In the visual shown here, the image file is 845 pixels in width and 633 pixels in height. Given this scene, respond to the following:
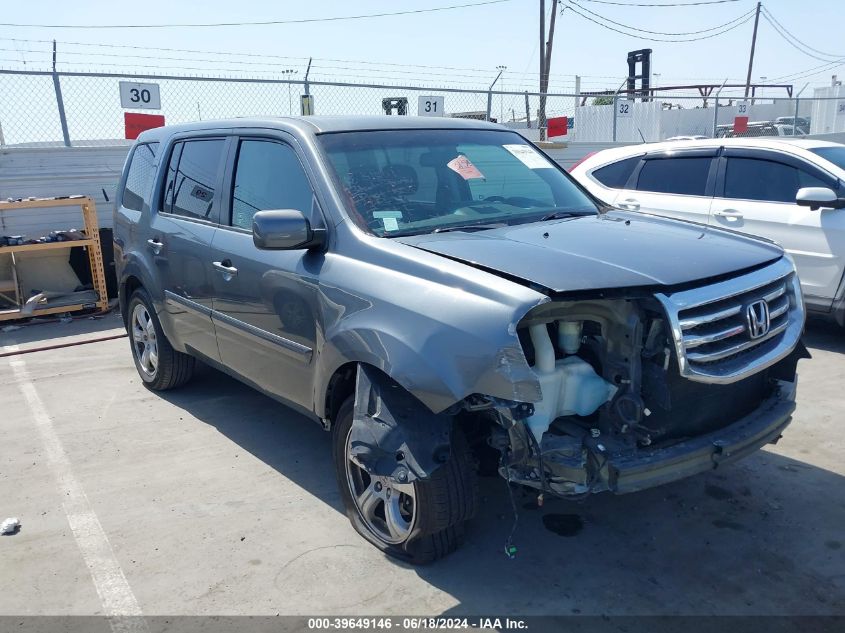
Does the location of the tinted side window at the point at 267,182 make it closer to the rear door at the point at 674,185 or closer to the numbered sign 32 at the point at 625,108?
the rear door at the point at 674,185

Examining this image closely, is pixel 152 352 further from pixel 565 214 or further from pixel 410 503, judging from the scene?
pixel 565 214

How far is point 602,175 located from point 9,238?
6742 millimetres

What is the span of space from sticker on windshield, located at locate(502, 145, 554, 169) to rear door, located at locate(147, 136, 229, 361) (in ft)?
5.90

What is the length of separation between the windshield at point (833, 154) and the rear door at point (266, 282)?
16.8ft

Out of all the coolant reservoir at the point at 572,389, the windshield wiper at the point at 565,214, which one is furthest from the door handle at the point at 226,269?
the coolant reservoir at the point at 572,389

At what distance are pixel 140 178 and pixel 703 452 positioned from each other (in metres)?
4.56

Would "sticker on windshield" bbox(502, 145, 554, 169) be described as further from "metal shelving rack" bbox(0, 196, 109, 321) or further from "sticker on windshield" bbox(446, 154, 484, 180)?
"metal shelving rack" bbox(0, 196, 109, 321)

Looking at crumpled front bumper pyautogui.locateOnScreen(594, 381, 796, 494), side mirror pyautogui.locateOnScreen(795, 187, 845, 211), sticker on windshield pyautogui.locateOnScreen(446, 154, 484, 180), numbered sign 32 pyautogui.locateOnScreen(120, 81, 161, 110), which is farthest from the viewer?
numbered sign 32 pyautogui.locateOnScreen(120, 81, 161, 110)

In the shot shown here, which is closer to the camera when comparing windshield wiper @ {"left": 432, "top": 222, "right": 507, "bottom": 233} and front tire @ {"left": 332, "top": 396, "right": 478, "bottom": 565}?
front tire @ {"left": 332, "top": 396, "right": 478, "bottom": 565}

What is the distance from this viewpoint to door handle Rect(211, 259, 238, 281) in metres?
4.19

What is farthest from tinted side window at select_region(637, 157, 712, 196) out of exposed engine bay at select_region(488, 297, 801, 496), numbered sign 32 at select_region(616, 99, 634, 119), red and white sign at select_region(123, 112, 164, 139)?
numbered sign 32 at select_region(616, 99, 634, 119)

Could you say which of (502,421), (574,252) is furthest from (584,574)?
(574,252)

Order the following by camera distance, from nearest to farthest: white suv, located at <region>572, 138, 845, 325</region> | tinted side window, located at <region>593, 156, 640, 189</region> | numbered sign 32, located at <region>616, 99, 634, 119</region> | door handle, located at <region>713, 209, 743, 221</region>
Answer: white suv, located at <region>572, 138, 845, 325</region>
door handle, located at <region>713, 209, 743, 221</region>
tinted side window, located at <region>593, 156, 640, 189</region>
numbered sign 32, located at <region>616, 99, 634, 119</region>

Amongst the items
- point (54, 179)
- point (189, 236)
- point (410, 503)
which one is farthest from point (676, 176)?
point (54, 179)
